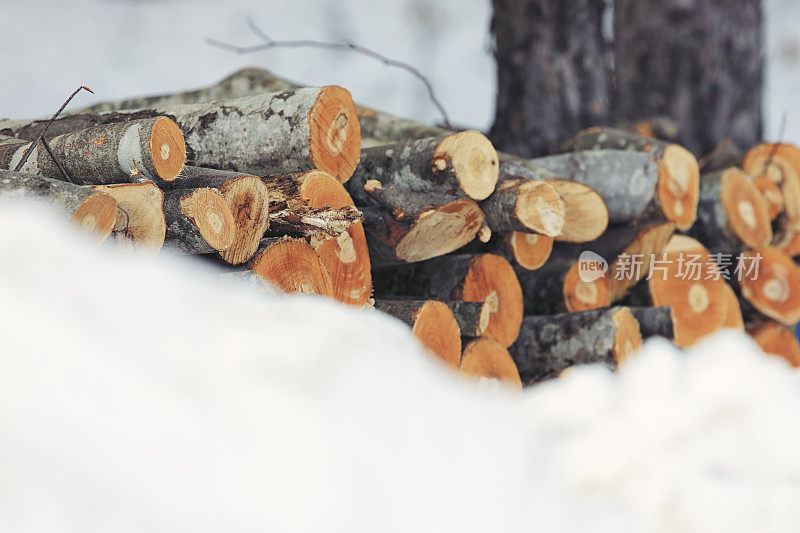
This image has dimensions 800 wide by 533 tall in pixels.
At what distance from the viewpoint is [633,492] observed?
1.15 meters

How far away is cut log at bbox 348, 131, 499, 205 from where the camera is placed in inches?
69.1

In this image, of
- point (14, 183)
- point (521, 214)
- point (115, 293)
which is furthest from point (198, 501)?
point (521, 214)

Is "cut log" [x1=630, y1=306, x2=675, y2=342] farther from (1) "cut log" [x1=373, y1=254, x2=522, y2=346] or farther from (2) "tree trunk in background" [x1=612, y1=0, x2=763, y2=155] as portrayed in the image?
(2) "tree trunk in background" [x1=612, y1=0, x2=763, y2=155]

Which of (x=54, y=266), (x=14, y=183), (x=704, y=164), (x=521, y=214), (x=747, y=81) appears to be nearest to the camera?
(x=54, y=266)

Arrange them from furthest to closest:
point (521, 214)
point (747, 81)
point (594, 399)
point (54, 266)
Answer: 1. point (747, 81)
2. point (521, 214)
3. point (594, 399)
4. point (54, 266)

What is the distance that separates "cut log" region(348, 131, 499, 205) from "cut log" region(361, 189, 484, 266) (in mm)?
38

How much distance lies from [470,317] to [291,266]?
0.66 metres

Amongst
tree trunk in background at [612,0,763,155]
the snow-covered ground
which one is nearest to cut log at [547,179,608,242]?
the snow-covered ground

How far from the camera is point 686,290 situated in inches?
99.0

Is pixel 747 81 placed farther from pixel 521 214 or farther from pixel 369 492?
pixel 369 492

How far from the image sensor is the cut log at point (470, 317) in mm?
1938

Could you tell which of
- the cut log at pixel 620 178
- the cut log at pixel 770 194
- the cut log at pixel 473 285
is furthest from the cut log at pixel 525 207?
the cut log at pixel 770 194

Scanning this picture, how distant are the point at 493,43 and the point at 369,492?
9.85 ft

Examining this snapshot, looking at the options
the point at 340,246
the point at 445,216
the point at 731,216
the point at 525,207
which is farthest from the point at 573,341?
the point at 731,216
